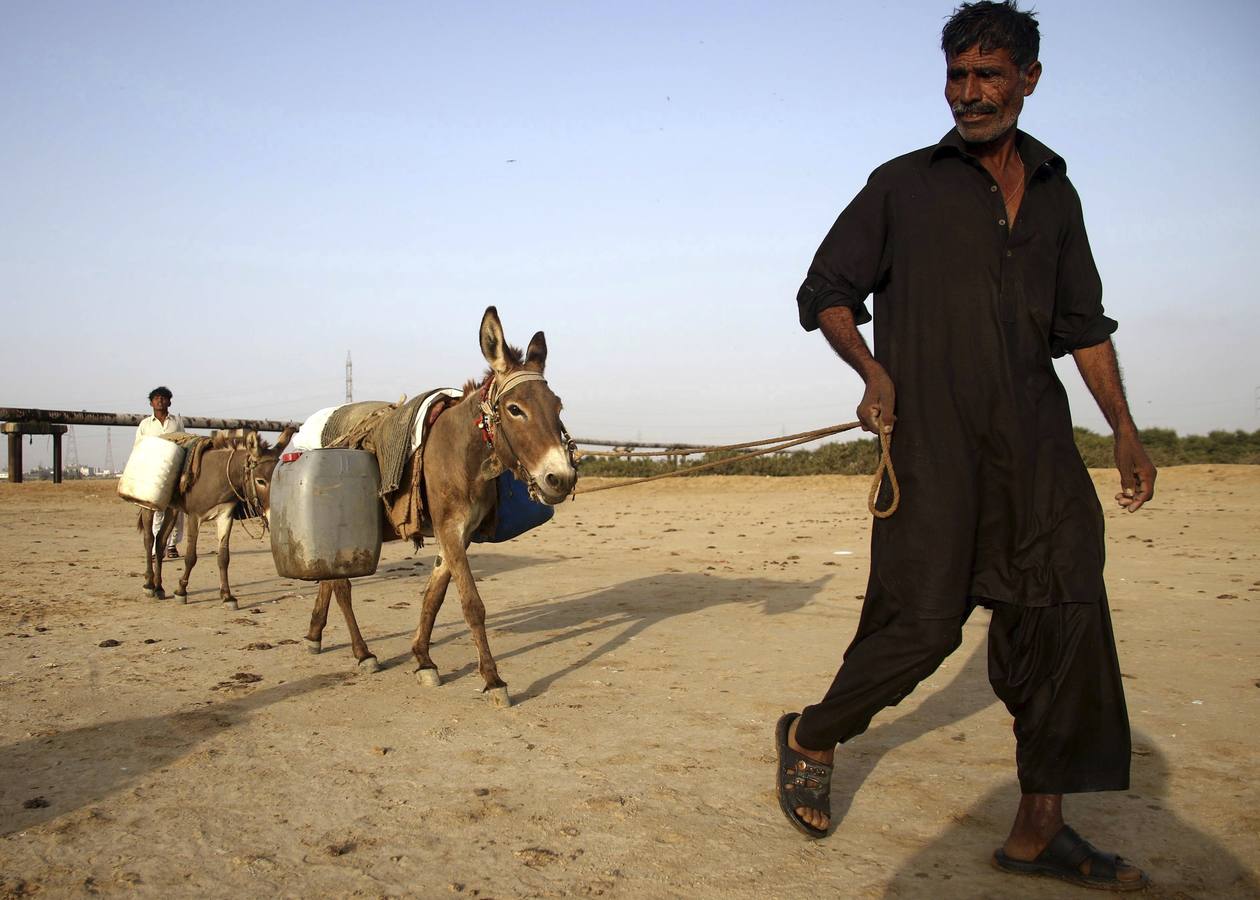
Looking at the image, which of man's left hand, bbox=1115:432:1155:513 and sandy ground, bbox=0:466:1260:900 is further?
man's left hand, bbox=1115:432:1155:513

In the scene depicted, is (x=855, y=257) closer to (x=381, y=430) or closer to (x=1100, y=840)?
(x=1100, y=840)

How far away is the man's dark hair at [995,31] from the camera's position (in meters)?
3.17

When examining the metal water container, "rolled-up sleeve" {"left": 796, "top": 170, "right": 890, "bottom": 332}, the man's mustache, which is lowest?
the metal water container

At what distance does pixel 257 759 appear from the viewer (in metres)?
4.40

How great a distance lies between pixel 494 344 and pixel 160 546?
6250 mm

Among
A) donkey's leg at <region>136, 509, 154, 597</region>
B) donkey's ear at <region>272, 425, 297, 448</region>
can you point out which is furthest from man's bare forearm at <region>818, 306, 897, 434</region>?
donkey's leg at <region>136, 509, 154, 597</region>

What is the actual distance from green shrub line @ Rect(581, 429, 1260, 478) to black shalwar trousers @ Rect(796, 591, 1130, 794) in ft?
89.2

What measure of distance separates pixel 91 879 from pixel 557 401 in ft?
10.8

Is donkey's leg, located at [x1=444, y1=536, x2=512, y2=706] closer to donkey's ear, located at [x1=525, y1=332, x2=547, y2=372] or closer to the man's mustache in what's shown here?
donkey's ear, located at [x1=525, y1=332, x2=547, y2=372]

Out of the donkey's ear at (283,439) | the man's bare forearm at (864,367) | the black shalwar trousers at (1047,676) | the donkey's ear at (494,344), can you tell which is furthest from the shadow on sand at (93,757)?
the donkey's ear at (283,439)

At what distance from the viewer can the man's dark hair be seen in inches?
125

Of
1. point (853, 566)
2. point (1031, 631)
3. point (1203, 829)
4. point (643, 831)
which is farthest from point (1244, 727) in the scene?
point (853, 566)

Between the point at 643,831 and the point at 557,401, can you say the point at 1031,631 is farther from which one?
the point at 557,401

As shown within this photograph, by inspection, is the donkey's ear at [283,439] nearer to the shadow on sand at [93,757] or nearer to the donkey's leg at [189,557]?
the donkey's leg at [189,557]
